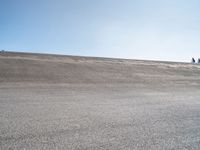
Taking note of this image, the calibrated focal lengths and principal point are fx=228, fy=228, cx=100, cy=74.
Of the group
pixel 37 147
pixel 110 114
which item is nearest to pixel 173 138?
pixel 110 114

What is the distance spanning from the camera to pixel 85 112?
683 centimetres

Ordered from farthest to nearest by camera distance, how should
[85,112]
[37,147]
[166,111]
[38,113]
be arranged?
[166,111] < [85,112] < [38,113] < [37,147]

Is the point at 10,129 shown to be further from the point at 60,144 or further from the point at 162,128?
the point at 162,128

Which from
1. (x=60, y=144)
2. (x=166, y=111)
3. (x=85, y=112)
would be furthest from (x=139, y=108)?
(x=60, y=144)

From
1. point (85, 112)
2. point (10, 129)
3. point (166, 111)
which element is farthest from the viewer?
point (166, 111)

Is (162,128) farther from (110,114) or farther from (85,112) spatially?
(85,112)

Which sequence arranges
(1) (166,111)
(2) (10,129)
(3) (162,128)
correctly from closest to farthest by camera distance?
(2) (10,129)
(3) (162,128)
(1) (166,111)

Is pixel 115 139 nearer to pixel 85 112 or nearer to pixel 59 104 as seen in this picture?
pixel 85 112

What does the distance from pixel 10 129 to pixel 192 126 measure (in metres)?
4.37

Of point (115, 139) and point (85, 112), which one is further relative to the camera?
point (85, 112)

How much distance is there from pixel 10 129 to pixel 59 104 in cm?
306

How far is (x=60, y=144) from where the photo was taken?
4.19 m

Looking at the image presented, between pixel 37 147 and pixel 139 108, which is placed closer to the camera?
pixel 37 147

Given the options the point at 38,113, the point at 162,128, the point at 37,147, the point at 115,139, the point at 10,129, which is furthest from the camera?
the point at 38,113
